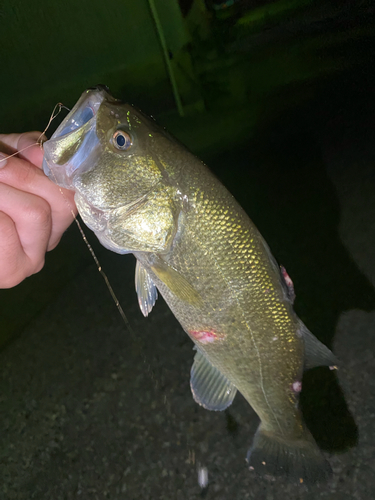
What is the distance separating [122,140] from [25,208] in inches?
16.4

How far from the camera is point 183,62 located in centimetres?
349

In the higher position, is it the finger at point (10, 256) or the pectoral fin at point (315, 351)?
the finger at point (10, 256)

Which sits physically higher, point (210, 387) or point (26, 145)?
point (26, 145)

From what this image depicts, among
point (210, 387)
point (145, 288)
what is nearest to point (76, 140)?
point (145, 288)

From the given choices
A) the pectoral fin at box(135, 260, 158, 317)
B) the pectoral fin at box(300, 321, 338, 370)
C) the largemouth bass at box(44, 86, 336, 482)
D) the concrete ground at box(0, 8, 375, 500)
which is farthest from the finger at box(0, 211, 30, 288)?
the concrete ground at box(0, 8, 375, 500)

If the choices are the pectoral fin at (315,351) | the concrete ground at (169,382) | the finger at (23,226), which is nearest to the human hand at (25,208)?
the finger at (23,226)

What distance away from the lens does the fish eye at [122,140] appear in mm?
923

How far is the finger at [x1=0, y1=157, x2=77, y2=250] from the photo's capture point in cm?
104

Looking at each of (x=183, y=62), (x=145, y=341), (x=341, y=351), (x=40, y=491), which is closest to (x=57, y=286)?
(x=145, y=341)

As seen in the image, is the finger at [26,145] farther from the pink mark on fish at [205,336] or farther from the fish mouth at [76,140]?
the pink mark on fish at [205,336]

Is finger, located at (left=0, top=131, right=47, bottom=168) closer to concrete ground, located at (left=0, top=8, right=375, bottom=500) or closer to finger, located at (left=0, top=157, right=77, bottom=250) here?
finger, located at (left=0, top=157, right=77, bottom=250)

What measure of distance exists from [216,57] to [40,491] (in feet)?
14.8

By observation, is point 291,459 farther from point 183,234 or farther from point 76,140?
point 76,140

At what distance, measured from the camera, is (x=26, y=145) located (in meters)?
1.15
